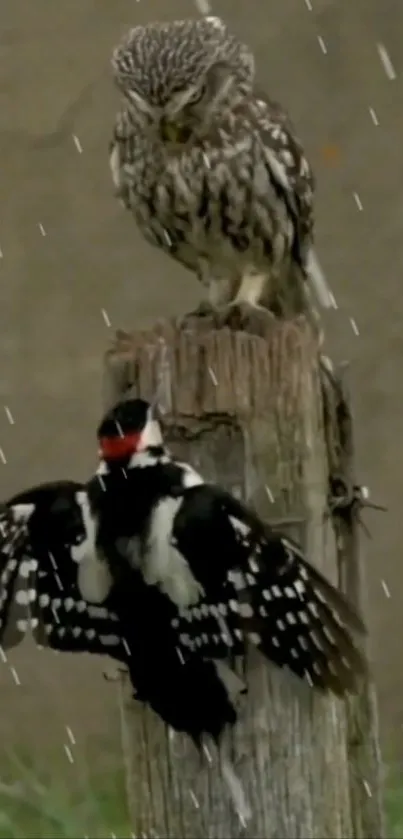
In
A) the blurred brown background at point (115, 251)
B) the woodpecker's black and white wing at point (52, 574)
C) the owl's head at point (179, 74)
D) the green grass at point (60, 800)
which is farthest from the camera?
the blurred brown background at point (115, 251)

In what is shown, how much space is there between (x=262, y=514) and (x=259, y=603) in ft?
0.32

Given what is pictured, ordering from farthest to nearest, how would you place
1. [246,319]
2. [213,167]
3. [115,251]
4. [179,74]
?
[115,251]
[213,167]
[179,74]
[246,319]

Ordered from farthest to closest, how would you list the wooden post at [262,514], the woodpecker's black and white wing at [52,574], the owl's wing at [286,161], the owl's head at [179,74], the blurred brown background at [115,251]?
the blurred brown background at [115,251]
the owl's wing at [286,161]
the owl's head at [179,74]
the woodpecker's black and white wing at [52,574]
the wooden post at [262,514]

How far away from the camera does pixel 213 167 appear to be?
2568 mm

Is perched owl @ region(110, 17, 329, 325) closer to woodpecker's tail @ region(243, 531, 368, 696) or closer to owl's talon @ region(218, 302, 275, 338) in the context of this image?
owl's talon @ region(218, 302, 275, 338)

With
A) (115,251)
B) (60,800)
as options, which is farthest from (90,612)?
(115,251)

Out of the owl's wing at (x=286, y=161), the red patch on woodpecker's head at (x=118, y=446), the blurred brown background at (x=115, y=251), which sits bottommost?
the blurred brown background at (x=115, y=251)

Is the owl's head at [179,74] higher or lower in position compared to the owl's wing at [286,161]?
higher

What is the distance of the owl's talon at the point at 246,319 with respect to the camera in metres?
1.58

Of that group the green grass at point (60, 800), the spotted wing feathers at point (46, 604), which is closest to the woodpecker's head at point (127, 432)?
the spotted wing feathers at point (46, 604)

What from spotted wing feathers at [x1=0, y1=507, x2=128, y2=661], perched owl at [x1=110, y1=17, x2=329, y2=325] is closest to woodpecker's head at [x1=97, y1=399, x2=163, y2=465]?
spotted wing feathers at [x1=0, y1=507, x2=128, y2=661]

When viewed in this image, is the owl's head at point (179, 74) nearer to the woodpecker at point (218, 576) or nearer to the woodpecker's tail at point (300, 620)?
the woodpecker at point (218, 576)

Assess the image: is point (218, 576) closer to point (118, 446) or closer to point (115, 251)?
point (118, 446)

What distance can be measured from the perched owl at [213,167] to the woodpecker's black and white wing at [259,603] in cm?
98
